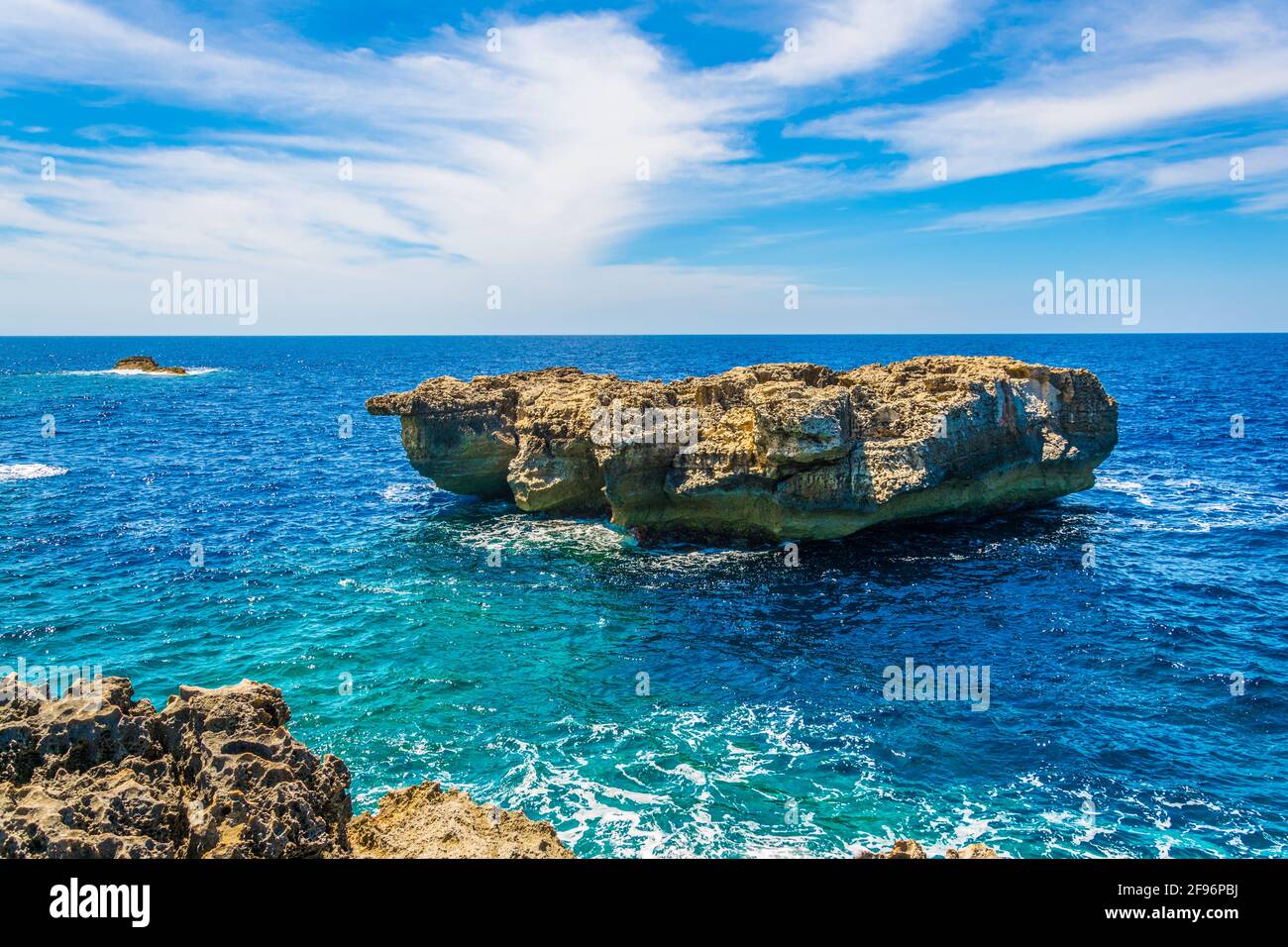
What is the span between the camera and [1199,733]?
18.1 m

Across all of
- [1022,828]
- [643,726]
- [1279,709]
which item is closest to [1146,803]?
[1022,828]

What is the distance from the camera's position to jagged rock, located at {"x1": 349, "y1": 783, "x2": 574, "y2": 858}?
897 cm

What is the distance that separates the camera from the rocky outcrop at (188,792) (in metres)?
8.04

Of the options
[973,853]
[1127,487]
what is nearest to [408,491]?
[973,853]

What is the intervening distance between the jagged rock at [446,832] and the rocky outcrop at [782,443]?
20.8m

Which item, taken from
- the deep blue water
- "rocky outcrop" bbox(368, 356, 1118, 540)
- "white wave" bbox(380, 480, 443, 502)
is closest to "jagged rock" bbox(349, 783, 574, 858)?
the deep blue water

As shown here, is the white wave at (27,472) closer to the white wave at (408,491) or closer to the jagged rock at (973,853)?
the white wave at (408,491)

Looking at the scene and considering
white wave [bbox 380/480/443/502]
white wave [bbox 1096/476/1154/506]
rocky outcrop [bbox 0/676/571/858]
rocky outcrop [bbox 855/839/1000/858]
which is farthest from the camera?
white wave [bbox 380/480/443/502]

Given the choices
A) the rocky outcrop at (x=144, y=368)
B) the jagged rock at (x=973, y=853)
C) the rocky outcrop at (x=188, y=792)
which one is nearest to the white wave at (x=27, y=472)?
the rocky outcrop at (x=188, y=792)

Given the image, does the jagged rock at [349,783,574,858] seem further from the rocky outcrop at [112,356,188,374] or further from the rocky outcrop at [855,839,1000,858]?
the rocky outcrop at [112,356,188,374]

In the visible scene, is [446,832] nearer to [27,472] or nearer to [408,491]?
[408,491]

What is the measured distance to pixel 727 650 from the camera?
22734 mm

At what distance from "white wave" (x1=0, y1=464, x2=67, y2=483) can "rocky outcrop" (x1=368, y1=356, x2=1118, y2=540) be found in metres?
25.1
